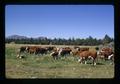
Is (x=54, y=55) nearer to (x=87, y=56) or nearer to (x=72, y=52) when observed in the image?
(x=72, y=52)

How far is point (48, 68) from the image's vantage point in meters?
2.59

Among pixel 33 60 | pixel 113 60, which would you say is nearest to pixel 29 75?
pixel 33 60

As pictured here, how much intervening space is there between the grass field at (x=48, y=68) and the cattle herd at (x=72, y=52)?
0.04m

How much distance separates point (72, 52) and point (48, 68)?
0.89 feet

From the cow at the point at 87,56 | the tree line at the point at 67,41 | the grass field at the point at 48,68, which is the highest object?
the tree line at the point at 67,41

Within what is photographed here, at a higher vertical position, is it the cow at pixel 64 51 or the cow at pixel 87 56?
the cow at pixel 64 51

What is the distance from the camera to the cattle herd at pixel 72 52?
2.61m

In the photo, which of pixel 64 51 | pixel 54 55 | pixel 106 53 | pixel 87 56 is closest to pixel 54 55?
pixel 54 55

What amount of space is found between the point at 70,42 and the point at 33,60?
386 millimetres

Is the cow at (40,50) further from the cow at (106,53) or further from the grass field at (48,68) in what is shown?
the cow at (106,53)

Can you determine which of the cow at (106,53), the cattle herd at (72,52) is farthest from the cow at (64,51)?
the cow at (106,53)

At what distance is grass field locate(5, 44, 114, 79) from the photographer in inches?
101
